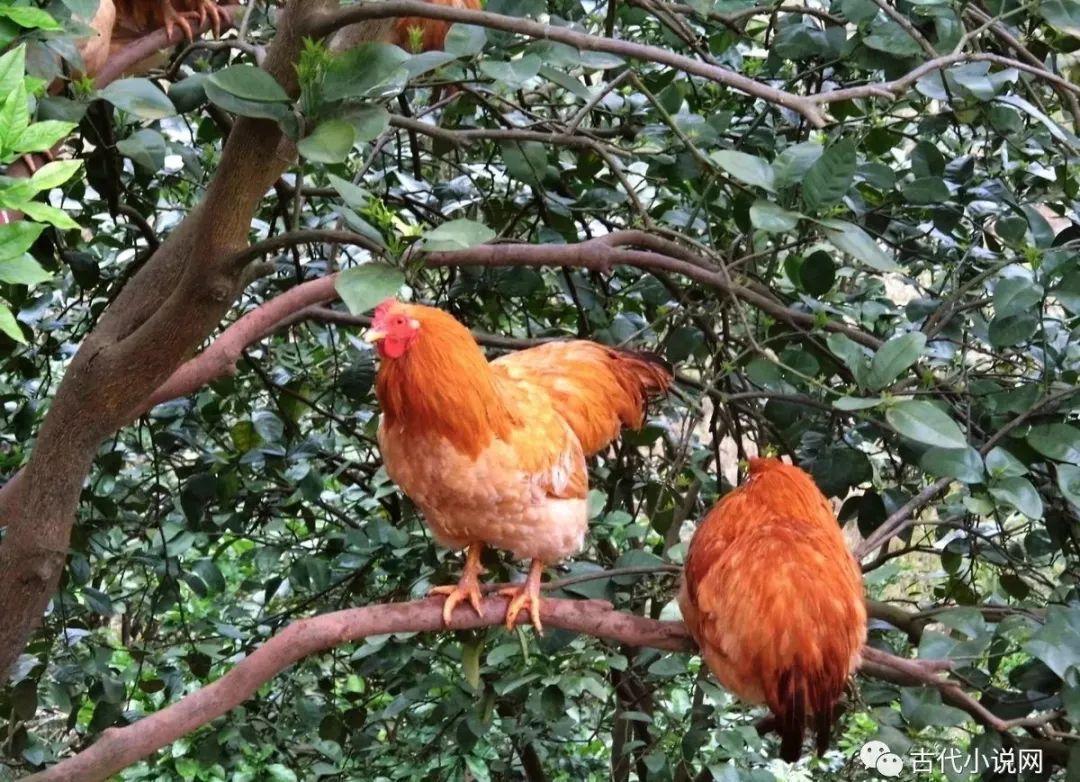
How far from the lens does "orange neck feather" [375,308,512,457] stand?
7.20ft

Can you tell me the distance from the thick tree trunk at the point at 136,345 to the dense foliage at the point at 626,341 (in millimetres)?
121

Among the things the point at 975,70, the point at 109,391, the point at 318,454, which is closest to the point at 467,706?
the point at 318,454

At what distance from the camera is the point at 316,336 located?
12.1 feet

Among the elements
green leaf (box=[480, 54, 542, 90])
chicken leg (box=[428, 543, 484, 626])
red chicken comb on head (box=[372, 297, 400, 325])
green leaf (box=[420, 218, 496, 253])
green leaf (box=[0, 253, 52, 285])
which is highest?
green leaf (box=[0, 253, 52, 285])

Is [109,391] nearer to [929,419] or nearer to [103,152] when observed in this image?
[103,152]

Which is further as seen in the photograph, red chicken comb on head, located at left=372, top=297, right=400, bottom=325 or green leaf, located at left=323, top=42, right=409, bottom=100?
red chicken comb on head, located at left=372, top=297, right=400, bottom=325

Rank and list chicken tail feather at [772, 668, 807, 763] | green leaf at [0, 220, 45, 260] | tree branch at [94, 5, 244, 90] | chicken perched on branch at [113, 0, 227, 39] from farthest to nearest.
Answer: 1. chicken perched on branch at [113, 0, 227, 39]
2. tree branch at [94, 5, 244, 90]
3. chicken tail feather at [772, 668, 807, 763]
4. green leaf at [0, 220, 45, 260]

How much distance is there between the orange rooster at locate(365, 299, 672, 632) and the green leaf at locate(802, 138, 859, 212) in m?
0.78

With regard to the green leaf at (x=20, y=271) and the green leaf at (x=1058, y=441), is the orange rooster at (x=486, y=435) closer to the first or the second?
the green leaf at (x=1058, y=441)

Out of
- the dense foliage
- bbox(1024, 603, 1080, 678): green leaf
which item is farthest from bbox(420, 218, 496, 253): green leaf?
bbox(1024, 603, 1080, 678): green leaf

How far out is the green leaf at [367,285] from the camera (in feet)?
4.39

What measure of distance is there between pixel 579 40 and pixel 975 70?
0.82m

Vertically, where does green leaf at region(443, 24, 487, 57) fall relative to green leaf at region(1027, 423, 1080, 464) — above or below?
above

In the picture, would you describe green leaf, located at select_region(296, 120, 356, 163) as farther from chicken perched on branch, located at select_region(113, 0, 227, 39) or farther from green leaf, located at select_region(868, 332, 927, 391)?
chicken perched on branch, located at select_region(113, 0, 227, 39)
